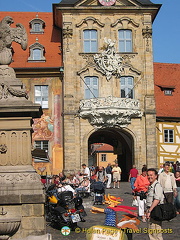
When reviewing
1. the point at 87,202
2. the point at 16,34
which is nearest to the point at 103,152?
the point at 87,202

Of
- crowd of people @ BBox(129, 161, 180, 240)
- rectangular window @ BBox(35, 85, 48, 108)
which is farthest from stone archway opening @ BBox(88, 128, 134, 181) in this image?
crowd of people @ BBox(129, 161, 180, 240)

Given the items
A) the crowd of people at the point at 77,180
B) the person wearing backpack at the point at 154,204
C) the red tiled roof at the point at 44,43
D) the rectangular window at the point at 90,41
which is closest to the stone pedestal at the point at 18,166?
the person wearing backpack at the point at 154,204

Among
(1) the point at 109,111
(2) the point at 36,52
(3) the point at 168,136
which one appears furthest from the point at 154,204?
(3) the point at 168,136

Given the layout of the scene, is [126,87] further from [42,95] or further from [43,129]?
[43,129]

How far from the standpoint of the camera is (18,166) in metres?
9.09

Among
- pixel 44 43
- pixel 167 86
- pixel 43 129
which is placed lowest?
pixel 43 129

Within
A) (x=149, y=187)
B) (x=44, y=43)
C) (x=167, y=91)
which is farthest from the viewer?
(x=167, y=91)

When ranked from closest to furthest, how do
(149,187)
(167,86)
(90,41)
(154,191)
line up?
1. (154,191)
2. (149,187)
3. (90,41)
4. (167,86)

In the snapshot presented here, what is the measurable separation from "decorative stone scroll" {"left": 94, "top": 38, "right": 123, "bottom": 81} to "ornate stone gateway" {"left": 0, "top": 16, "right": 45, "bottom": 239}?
21.8 meters

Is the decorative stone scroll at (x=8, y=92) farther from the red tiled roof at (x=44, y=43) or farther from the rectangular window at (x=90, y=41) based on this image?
the red tiled roof at (x=44, y=43)

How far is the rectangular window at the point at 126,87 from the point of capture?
103ft

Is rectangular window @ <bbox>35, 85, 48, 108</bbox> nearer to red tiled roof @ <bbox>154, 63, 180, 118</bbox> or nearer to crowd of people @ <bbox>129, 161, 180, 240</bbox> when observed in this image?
red tiled roof @ <bbox>154, 63, 180, 118</bbox>

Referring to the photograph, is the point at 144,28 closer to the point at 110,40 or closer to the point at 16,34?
the point at 110,40

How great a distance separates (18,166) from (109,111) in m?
21.3
